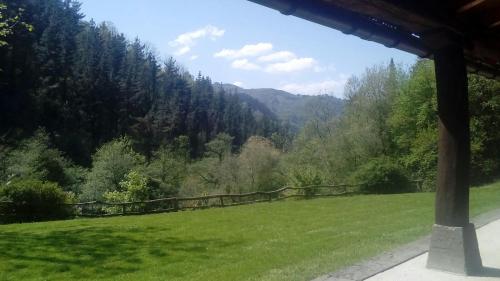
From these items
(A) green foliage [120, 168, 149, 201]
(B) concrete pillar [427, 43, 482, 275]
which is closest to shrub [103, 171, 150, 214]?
(A) green foliage [120, 168, 149, 201]

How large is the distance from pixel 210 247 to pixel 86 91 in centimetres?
6039

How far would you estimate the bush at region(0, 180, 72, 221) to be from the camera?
76.4 feet

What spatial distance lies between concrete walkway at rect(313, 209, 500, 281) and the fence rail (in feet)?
66.4

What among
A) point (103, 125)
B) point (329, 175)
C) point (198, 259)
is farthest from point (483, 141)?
point (103, 125)

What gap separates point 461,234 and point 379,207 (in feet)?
44.2

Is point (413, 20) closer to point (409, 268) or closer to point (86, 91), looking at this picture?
point (409, 268)

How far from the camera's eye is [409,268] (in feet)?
19.1

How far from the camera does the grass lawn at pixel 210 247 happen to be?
26.7 ft

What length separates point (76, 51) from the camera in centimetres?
6681

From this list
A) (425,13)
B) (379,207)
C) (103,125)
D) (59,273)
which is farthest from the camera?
(103,125)

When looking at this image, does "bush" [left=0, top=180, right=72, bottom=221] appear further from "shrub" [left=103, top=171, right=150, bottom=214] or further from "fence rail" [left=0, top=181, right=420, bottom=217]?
"shrub" [left=103, top=171, right=150, bottom=214]

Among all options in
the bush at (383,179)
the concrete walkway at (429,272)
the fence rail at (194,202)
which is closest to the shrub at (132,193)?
the fence rail at (194,202)

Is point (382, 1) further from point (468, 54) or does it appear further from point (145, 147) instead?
point (145, 147)

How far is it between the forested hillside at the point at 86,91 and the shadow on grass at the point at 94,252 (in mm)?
34306
